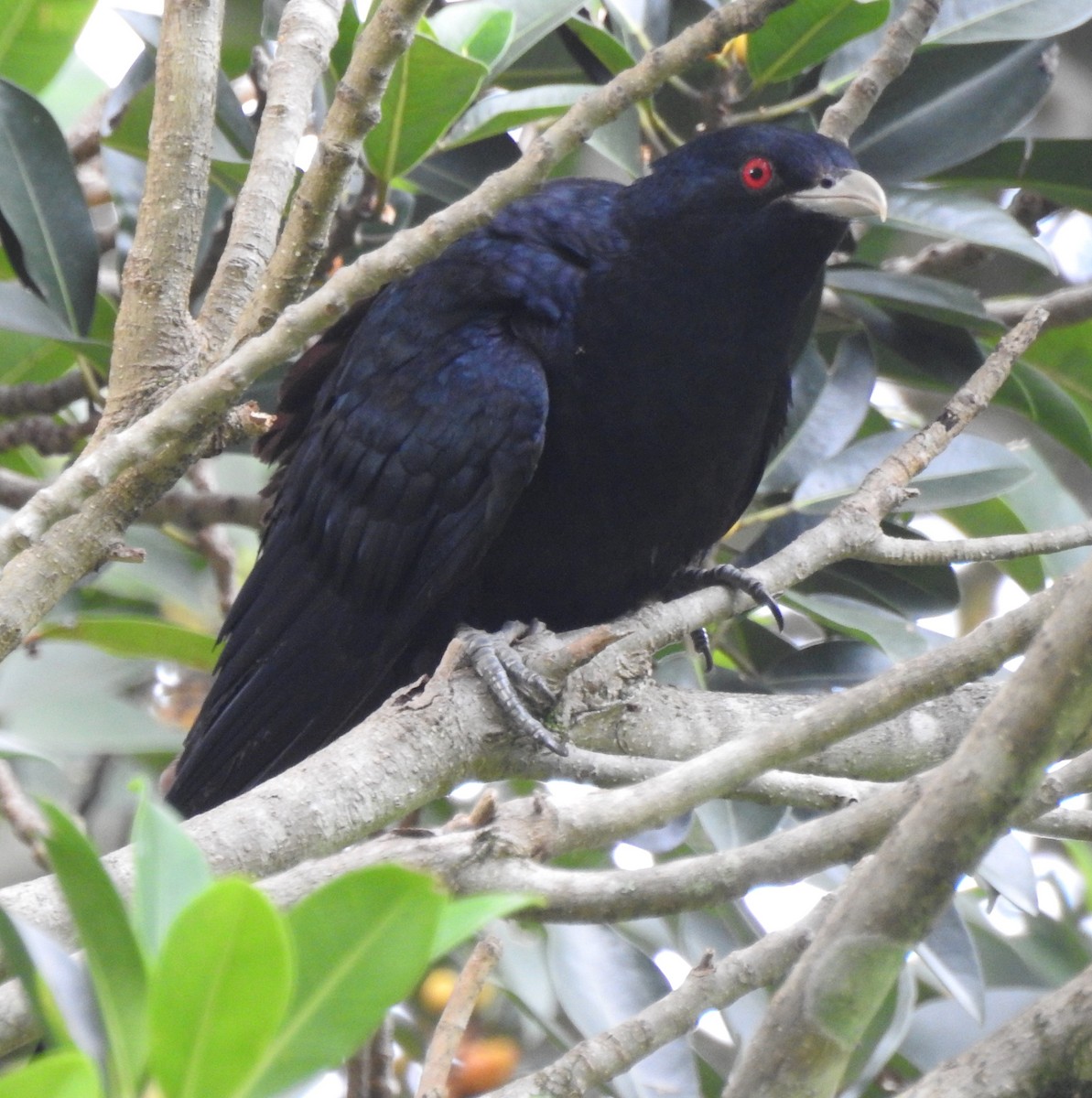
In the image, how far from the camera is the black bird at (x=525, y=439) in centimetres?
283

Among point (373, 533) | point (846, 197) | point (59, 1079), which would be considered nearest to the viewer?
point (59, 1079)

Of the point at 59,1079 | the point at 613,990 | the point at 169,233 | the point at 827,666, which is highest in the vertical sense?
the point at 169,233

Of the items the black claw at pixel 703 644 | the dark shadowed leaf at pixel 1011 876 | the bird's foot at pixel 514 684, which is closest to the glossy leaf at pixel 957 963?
the dark shadowed leaf at pixel 1011 876

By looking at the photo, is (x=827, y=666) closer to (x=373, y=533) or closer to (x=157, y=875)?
(x=373, y=533)

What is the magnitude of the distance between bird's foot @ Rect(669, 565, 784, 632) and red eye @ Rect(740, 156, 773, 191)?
79cm

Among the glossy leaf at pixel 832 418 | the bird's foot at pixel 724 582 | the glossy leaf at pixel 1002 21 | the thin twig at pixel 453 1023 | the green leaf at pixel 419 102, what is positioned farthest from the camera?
the glossy leaf at pixel 832 418

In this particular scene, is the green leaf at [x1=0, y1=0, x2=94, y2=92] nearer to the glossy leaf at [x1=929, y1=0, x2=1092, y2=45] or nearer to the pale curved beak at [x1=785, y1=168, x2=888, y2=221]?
the pale curved beak at [x1=785, y1=168, x2=888, y2=221]

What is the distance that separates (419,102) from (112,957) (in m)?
2.27

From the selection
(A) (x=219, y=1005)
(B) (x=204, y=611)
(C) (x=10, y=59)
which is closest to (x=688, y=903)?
(A) (x=219, y=1005)

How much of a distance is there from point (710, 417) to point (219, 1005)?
215 centimetres

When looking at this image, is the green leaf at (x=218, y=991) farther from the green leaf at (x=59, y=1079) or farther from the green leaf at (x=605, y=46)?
the green leaf at (x=605, y=46)

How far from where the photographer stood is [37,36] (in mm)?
3096

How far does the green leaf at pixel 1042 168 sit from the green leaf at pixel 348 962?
2.79m

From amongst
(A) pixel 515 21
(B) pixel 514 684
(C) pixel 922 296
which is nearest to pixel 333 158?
(B) pixel 514 684
